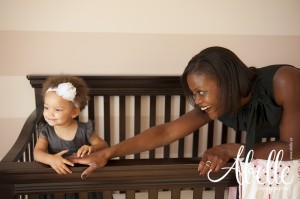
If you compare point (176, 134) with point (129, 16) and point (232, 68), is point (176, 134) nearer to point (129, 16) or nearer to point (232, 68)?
point (232, 68)

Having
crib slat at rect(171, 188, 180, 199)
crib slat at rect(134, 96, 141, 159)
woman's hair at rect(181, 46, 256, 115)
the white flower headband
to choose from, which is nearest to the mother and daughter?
woman's hair at rect(181, 46, 256, 115)

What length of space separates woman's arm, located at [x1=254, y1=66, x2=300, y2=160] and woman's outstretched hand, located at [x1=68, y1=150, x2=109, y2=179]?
448 mm

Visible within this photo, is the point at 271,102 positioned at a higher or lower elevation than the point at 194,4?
lower

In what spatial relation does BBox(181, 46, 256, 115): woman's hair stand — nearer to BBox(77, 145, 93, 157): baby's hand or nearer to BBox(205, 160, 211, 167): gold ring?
BBox(205, 160, 211, 167): gold ring

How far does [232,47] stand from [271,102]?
80cm

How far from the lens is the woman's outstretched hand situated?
0.84 meters

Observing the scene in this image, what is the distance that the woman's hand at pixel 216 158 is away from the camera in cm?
87

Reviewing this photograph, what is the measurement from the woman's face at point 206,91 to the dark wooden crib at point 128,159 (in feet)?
0.60

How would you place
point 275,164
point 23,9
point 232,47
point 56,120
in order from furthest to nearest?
1. point 232,47
2. point 23,9
3. point 56,120
4. point 275,164

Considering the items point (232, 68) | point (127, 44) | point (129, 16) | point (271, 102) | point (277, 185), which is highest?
point (129, 16)

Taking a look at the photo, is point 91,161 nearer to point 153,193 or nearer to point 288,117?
point 153,193

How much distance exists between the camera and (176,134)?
3.89ft

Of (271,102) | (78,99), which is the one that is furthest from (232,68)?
(78,99)

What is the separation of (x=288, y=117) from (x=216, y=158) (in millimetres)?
271
